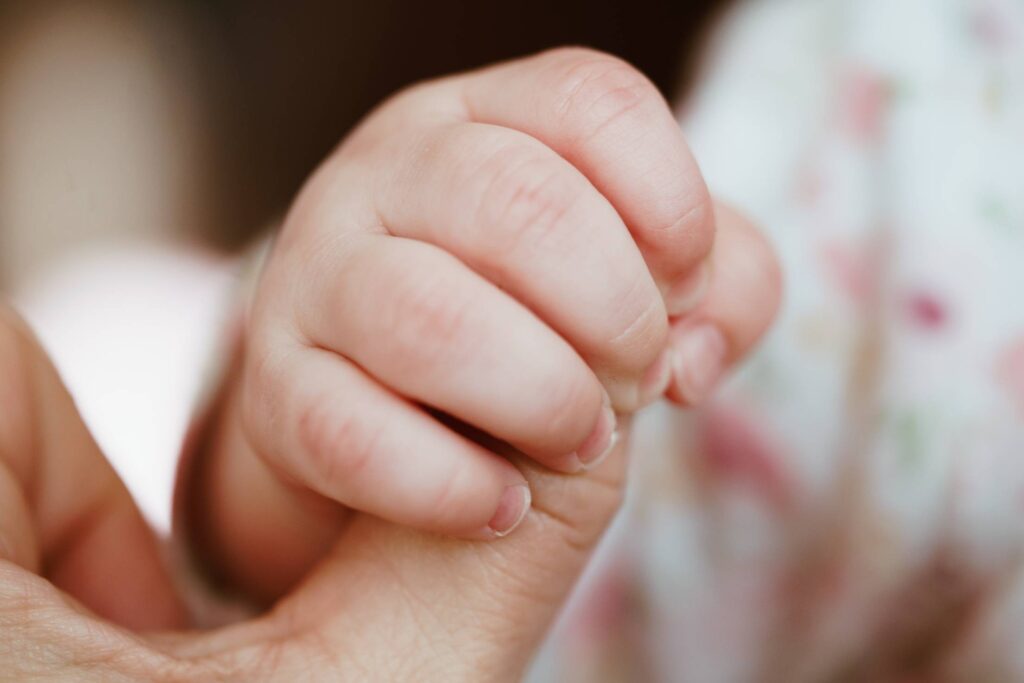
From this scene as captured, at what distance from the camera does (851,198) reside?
654 mm

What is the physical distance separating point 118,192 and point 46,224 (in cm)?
8

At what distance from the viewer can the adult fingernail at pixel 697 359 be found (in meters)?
0.42

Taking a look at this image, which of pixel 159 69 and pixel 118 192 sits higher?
pixel 159 69

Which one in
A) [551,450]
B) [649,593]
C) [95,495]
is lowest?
[649,593]

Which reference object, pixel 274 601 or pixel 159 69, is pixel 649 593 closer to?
pixel 274 601

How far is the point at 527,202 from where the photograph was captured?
345mm

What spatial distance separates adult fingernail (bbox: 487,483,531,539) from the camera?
36cm

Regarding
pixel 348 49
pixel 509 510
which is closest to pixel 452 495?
pixel 509 510

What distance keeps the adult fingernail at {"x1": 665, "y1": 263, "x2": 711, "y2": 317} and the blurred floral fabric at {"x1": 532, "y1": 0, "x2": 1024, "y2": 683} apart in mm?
243

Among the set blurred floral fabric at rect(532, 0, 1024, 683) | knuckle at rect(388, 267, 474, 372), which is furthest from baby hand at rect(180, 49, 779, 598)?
blurred floral fabric at rect(532, 0, 1024, 683)

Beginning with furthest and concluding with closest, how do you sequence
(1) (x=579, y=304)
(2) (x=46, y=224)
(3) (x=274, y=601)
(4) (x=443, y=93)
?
1. (2) (x=46, y=224)
2. (3) (x=274, y=601)
3. (4) (x=443, y=93)
4. (1) (x=579, y=304)

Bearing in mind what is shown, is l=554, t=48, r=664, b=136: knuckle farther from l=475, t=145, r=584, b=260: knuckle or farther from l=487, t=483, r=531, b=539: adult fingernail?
l=487, t=483, r=531, b=539: adult fingernail

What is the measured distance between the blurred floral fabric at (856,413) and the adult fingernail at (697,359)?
22cm

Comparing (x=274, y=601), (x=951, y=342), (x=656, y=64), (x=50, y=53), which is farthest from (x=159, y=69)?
(x=951, y=342)
